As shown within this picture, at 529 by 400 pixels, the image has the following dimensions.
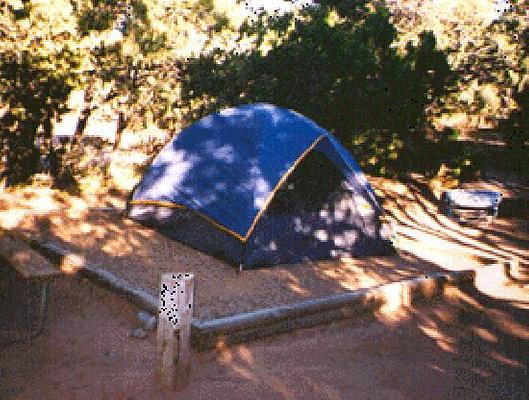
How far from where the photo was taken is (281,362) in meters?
3.79

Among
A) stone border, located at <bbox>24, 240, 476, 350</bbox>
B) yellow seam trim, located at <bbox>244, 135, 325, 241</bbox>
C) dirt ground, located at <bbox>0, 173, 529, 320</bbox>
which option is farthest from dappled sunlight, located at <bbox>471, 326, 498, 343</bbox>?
yellow seam trim, located at <bbox>244, 135, 325, 241</bbox>

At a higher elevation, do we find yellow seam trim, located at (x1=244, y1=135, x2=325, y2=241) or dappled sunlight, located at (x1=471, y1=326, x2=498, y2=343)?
yellow seam trim, located at (x1=244, y1=135, x2=325, y2=241)

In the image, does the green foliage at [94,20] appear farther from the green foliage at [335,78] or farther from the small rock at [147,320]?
the small rock at [147,320]

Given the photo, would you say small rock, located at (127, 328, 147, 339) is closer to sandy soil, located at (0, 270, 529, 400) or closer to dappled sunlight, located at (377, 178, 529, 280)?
sandy soil, located at (0, 270, 529, 400)

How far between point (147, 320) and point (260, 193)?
269 cm

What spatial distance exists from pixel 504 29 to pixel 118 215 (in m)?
12.9

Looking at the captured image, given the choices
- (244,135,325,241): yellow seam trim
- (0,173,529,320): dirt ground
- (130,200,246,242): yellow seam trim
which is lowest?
(0,173,529,320): dirt ground

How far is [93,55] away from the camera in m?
8.12

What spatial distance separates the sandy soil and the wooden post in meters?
0.17

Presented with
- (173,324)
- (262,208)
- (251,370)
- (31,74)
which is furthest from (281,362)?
(31,74)

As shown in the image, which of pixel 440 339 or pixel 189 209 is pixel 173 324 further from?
pixel 189 209

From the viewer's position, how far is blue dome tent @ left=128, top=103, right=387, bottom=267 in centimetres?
618

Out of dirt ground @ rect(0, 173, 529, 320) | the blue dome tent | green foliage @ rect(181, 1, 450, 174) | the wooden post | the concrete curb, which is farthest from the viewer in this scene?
green foliage @ rect(181, 1, 450, 174)

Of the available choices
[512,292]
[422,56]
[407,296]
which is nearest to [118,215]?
[407,296]
